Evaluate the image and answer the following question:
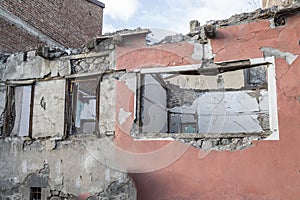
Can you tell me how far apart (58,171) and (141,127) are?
82.3 inches

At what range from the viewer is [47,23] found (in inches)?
500

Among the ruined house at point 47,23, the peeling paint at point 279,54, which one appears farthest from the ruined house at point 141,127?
the ruined house at point 47,23

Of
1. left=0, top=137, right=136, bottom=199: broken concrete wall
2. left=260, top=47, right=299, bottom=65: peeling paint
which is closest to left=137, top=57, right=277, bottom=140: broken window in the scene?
left=0, top=137, right=136, bottom=199: broken concrete wall

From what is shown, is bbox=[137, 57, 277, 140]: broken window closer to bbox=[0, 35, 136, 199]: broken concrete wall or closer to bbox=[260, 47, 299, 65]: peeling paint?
bbox=[0, 35, 136, 199]: broken concrete wall

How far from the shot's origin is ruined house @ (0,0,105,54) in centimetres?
1092

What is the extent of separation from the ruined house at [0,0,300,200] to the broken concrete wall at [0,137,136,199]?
0.07ft

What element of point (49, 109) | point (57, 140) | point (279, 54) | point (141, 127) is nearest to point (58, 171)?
point (57, 140)

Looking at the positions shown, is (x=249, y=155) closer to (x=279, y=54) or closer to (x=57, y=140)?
(x=279, y=54)

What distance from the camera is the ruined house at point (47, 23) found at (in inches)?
430

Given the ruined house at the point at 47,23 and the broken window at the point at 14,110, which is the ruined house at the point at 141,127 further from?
the ruined house at the point at 47,23

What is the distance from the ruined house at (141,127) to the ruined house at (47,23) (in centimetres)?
266

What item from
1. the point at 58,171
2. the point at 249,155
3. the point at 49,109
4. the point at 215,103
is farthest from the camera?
the point at 215,103

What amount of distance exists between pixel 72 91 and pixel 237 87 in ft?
22.2

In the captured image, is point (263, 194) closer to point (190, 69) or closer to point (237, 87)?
point (190, 69)
